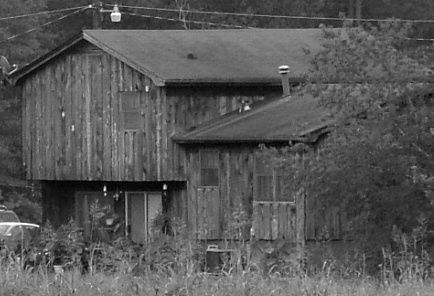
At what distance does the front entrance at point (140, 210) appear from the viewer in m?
39.5

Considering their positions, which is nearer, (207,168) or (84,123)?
(207,168)

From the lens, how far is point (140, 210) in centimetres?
4009

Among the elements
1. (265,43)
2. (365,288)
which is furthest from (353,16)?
(365,288)

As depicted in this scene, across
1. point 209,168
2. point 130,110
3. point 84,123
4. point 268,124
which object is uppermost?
point 130,110

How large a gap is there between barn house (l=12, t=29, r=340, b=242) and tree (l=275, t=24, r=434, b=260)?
8.08 m

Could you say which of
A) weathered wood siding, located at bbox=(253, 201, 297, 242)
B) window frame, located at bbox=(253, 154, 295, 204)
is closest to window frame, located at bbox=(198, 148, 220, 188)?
window frame, located at bbox=(253, 154, 295, 204)

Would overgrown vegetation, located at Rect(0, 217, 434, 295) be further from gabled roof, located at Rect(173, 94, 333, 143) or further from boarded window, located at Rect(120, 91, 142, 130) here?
boarded window, located at Rect(120, 91, 142, 130)

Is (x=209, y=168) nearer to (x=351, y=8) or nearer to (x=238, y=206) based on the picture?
(x=238, y=206)

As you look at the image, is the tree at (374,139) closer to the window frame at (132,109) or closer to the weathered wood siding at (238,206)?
the weathered wood siding at (238,206)

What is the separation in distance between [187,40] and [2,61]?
19.8ft

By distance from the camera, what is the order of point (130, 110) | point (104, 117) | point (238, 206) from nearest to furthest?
point (238, 206)
point (130, 110)
point (104, 117)

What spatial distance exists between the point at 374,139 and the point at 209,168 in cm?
1233

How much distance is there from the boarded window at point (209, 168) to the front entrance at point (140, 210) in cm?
268

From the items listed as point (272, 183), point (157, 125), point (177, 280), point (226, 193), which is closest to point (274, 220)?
point (272, 183)
